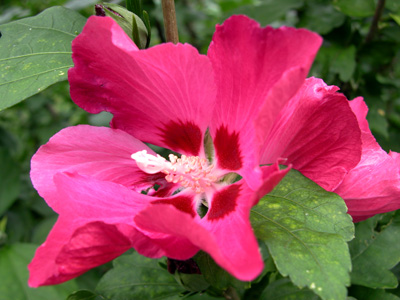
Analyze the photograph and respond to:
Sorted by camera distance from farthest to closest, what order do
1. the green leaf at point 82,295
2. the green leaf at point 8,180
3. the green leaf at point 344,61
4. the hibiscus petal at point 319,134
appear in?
1. the green leaf at point 8,180
2. the green leaf at point 344,61
3. the green leaf at point 82,295
4. the hibiscus petal at point 319,134

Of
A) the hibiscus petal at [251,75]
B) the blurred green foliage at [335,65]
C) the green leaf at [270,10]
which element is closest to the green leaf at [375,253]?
the blurred green foliage at [335,65]

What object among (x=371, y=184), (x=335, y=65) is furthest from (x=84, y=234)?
(x=335, y=65)

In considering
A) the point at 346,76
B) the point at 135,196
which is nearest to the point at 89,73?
the point at 135,196

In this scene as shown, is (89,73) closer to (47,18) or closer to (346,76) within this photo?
(47,18)

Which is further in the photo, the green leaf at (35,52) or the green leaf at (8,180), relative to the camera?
the green leaf at (8,180)

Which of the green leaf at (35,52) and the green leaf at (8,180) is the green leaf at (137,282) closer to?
the green leaf at (35,52)

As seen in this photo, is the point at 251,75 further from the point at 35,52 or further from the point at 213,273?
the point at 35,52

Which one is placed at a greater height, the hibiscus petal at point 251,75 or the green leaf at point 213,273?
the hibiscus petal at point 251,75
